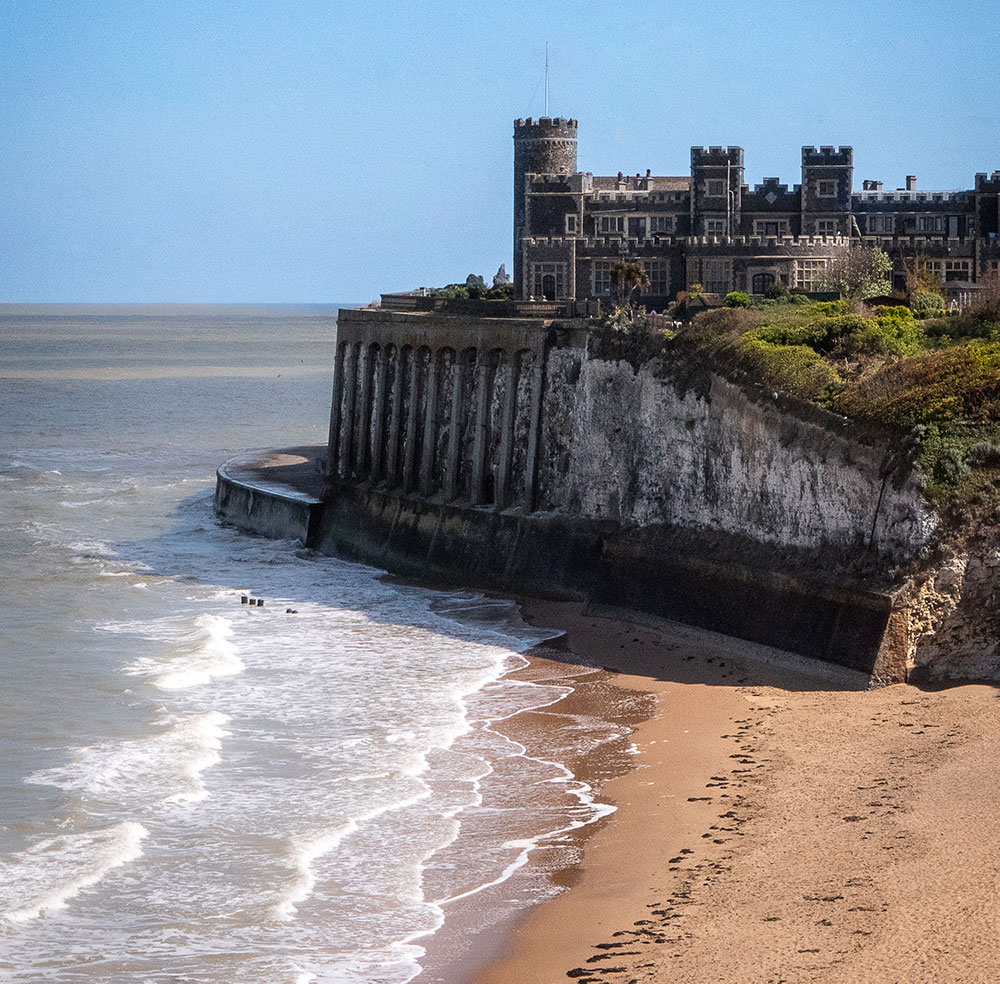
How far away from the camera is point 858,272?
5441cm

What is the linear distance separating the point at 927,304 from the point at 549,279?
26836mm

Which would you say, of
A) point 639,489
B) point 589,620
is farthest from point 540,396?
point 589,620

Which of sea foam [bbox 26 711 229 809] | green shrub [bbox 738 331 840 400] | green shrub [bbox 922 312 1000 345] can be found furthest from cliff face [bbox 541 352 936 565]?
sea foam [bbox 26 711 229 809]

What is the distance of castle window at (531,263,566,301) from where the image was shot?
6475cm

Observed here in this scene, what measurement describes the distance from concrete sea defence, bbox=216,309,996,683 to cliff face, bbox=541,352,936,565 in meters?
0.04

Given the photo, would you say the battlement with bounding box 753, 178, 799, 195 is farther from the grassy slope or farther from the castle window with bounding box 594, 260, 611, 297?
the grassy slope

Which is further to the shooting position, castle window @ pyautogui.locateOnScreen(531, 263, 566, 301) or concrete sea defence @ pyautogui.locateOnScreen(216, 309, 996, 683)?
castle window @ pyautogui.locateOnScreen(531, 263, 566, 301)

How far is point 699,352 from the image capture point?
32.7 metres

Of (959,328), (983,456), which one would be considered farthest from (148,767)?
(959,328)

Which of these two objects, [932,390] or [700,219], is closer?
[932,390]

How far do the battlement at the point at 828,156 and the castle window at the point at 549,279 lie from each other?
13107mm

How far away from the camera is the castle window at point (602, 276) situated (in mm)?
64688

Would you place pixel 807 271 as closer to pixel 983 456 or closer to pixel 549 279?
pixel 549 279

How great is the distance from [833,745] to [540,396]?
1574 cm
